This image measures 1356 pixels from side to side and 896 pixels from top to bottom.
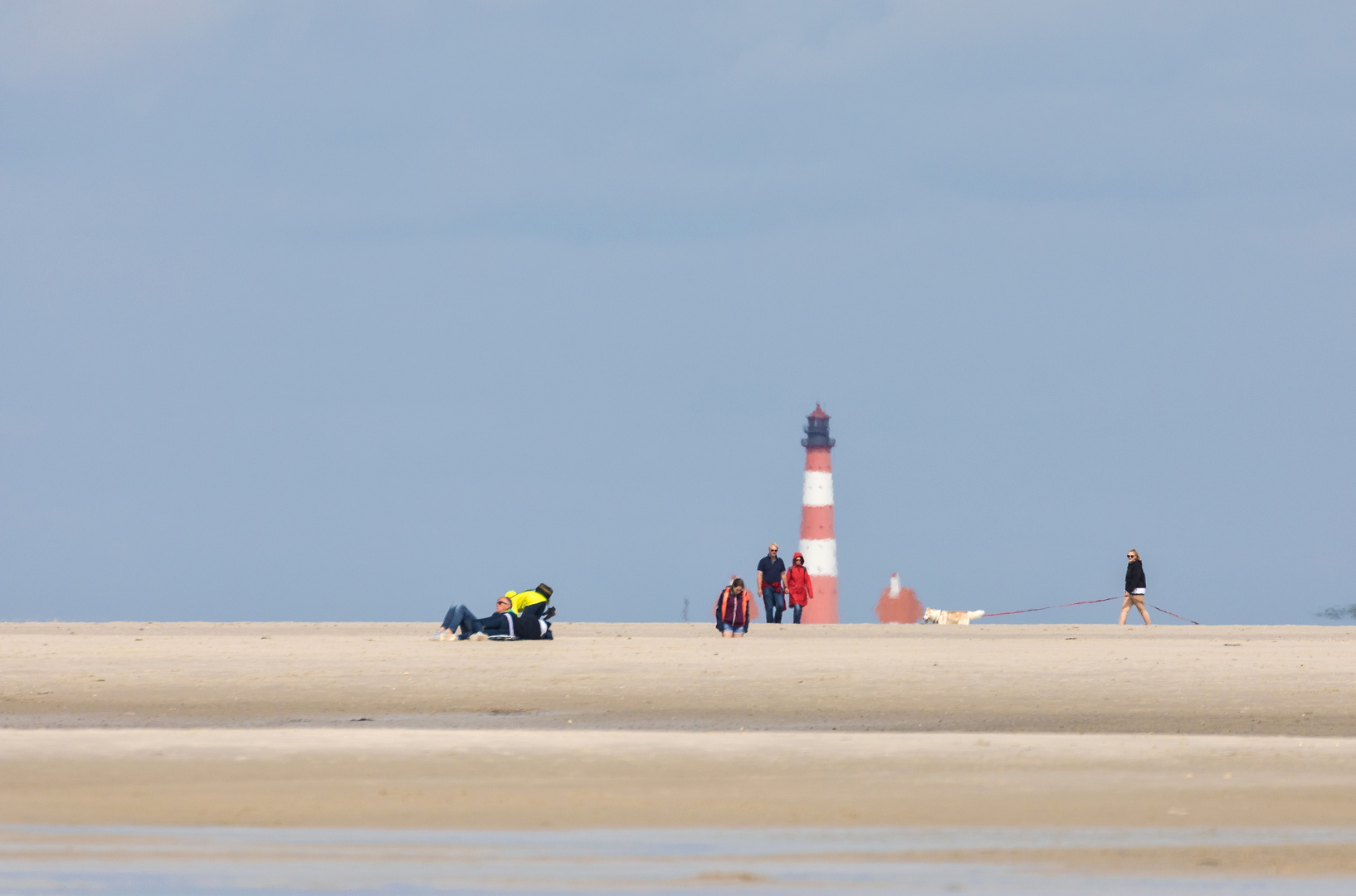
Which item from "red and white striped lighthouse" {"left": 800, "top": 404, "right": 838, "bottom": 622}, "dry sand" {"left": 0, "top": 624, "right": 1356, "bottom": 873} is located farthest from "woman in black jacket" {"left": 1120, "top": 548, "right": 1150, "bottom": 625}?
"red and white striped lighthouse" {"left": 800, "top": 404, "right": 838, "bottom": 622}

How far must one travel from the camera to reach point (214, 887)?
7730mm

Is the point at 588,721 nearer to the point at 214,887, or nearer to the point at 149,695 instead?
the point at 149,695

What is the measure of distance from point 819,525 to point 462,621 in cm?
2863

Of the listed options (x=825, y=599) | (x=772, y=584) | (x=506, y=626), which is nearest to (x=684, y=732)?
(x=506, y=626)

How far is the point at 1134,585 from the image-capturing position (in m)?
31.0

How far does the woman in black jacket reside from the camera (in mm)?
30906

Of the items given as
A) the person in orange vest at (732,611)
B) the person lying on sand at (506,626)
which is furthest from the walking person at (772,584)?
the person lying on sand at (506,626)

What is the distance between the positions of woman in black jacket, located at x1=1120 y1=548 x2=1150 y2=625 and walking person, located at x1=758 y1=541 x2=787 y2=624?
575 centimetres

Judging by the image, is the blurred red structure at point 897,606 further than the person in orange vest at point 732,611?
Yes

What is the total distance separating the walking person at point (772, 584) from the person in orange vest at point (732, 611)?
4950mm

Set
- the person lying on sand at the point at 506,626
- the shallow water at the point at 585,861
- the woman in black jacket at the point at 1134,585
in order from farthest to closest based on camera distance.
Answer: the woman in black jacket at the point at 1134,585 < the person lying on sand at the point at 506,626 < the shallow water at the point at 585,861

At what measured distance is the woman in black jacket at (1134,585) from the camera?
30906 mm

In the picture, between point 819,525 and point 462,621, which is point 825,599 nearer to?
point 819,525

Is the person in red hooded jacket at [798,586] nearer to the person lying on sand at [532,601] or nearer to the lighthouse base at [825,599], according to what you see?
the person lying on sand at [532,601]
